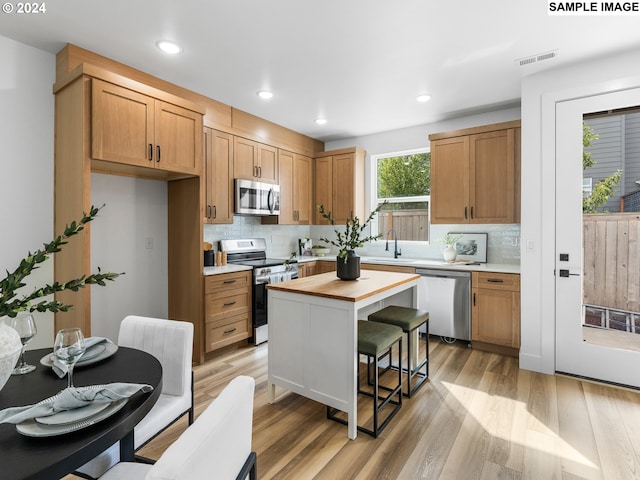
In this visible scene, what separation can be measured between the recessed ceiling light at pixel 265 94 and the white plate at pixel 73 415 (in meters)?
3.28

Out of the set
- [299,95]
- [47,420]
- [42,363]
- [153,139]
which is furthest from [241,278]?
[47,420]

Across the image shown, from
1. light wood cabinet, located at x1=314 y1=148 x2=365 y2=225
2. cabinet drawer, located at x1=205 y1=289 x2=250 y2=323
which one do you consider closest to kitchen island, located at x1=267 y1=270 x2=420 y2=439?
cabinet drawer, located at x1=205 y1=289 x2=250 y2=323

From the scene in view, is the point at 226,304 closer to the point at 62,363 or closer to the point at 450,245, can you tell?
the point at 62,363

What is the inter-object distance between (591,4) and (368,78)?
1.68 m

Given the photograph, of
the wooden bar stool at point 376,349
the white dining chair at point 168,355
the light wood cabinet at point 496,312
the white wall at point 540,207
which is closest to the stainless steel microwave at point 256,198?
the wooden bar stool at point 376,349

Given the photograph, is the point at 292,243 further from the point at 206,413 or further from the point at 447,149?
the point at 206,413

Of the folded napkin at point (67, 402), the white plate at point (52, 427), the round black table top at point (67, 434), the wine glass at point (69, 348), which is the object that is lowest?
the round black table top at point (67, 434)

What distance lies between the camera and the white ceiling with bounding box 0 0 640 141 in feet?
7.28

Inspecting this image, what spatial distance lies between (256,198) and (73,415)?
3392 mm

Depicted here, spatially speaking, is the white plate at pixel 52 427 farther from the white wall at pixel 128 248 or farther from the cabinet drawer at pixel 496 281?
the cabinet drawer at pixel 496 281

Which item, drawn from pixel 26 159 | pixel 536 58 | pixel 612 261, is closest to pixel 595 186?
pixel 612 261

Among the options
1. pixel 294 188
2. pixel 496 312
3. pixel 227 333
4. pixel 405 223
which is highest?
pixel 294 188

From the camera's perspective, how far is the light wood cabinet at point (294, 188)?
4.70 metres

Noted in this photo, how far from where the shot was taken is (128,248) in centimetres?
331
